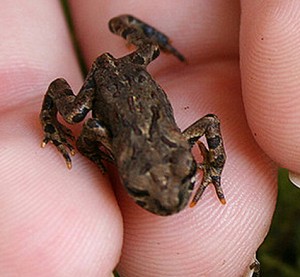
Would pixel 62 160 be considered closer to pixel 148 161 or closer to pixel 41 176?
pixel 41 176

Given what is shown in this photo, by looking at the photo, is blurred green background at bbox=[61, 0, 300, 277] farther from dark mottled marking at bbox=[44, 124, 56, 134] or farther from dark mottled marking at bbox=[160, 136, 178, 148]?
dark mottled marking at bbox=[44, 124, 56, 134]

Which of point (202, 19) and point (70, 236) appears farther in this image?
point (202, 19)

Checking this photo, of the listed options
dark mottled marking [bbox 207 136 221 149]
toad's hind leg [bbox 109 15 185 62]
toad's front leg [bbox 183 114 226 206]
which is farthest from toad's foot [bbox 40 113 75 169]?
toad's hind leg [bbox 109 15 185 62]

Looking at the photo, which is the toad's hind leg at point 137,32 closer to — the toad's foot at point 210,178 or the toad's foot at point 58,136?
the toad's foot at point 58,136

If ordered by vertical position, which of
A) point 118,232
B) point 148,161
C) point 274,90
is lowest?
point 118,232

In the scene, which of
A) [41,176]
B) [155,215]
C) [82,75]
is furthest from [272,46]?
[82,75]

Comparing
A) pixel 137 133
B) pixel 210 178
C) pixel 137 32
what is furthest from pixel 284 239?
pixel 137 32

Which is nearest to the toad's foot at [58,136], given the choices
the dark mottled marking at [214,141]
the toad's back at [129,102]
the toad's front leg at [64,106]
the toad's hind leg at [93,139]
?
the toad's front leg at [64,106]
